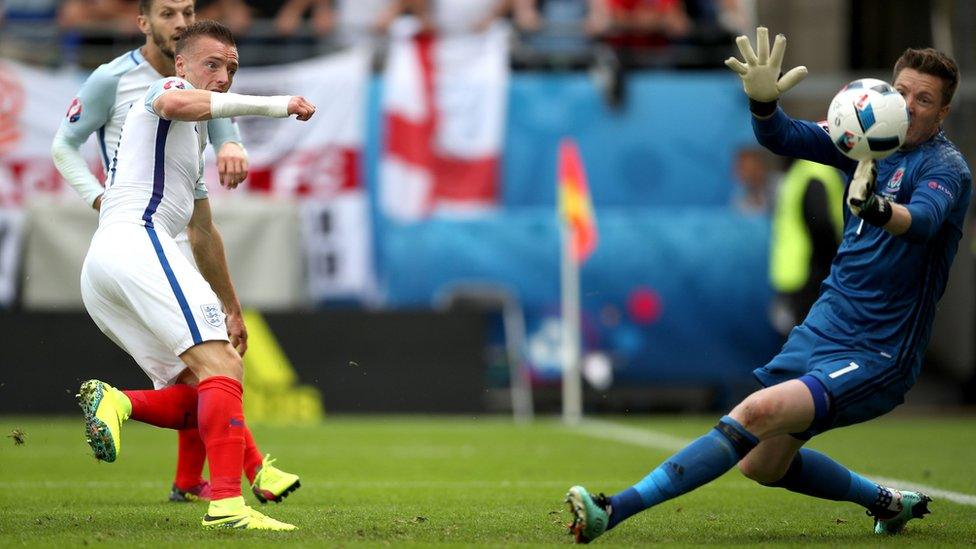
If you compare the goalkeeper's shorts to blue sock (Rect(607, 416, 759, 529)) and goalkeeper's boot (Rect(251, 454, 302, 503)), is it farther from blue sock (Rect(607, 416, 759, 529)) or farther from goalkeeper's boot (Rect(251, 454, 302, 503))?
goalkeeper's boot (Rect(251, 454, 302, 503))

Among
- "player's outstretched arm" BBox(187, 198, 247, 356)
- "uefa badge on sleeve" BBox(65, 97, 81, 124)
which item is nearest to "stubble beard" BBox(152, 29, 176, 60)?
"uefa badge on sleeve" BBox(65, 97, 81, 124)

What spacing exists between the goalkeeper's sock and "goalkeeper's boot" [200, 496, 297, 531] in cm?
226

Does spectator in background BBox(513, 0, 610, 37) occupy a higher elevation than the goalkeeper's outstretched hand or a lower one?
higher

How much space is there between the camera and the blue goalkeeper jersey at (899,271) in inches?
227

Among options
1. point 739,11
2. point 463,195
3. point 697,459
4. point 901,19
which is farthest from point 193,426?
point 901,19

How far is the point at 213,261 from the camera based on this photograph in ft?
22.9

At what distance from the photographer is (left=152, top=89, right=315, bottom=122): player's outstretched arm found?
5.87 meters

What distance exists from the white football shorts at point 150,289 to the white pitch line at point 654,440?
4135 mm

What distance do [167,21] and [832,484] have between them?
4.06 meters

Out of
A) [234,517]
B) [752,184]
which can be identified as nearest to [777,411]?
[234,517]

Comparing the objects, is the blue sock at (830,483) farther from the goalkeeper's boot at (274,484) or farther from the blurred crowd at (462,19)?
the blurred crowd at (462,19)

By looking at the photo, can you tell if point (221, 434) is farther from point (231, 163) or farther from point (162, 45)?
point (162, 45)

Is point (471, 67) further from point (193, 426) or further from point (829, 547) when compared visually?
point (829, 547)

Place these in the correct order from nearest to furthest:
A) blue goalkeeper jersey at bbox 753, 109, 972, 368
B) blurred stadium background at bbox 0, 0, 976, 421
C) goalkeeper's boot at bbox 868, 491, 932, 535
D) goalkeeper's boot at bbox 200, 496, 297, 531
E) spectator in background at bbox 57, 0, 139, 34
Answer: blue goalkeeper jersey at bbox 753, 109, 972, 368 < goalkeeper's boot at bbox 200, 496, 297, 531 < goalkeeper's boot at bbox 868, 491, 932, 535 < blurred stadium background at bbox 0, 0, 976, 421 < spectator in background at bbox 57, 0, 139, 34
